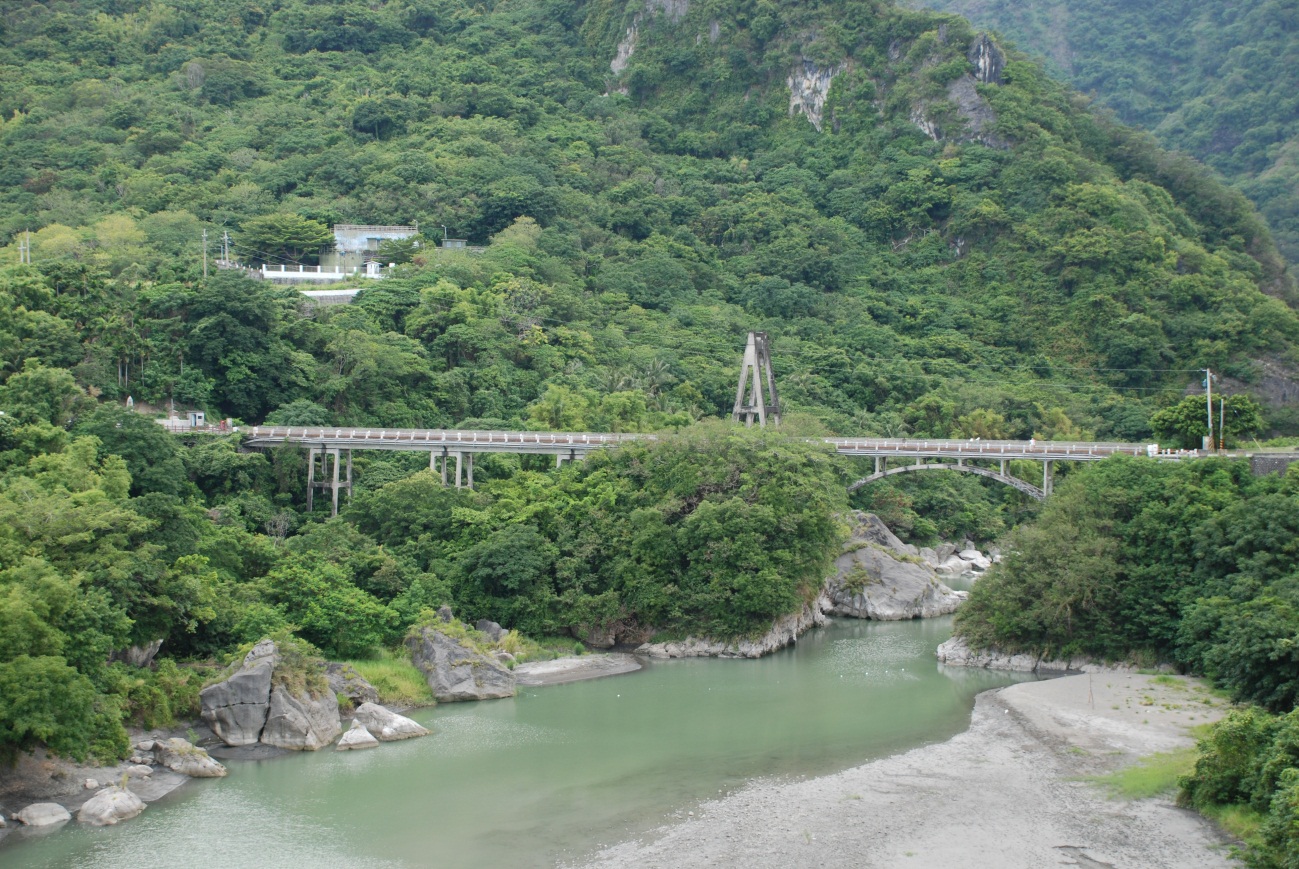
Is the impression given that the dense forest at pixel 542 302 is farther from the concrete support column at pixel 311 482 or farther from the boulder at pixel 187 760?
the boulder at pixel 187 760

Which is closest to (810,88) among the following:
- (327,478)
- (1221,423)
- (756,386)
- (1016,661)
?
(756,386)

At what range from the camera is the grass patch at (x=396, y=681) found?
39.0 metres

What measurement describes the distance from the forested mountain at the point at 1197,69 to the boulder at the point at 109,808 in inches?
4443

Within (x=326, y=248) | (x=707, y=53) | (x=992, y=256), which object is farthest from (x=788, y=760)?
(x=707, y=53)

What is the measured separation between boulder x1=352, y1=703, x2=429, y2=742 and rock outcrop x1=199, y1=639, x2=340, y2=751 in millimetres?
1278

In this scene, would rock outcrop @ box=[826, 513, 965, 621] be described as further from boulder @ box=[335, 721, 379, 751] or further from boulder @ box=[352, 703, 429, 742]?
boulder @ box=[335, 721, 379, 751]

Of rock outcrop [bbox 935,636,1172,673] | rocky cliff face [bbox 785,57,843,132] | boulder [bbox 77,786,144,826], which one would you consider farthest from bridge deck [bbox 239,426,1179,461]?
rocky cliff face [bbox 785,57,843,132]

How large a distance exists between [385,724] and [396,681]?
313 cm

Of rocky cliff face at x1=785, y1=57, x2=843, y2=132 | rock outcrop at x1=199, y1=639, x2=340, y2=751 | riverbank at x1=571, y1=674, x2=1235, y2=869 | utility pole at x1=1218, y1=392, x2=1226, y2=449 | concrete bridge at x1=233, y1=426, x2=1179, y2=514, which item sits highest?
rocky cliff face at x1=785, y1=57, x2=843, y2=132

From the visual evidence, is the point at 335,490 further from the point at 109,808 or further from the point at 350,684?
the point at 109,808

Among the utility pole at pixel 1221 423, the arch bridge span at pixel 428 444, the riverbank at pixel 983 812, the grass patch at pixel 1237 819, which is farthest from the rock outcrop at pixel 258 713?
the utility pole at pixel 1221 423

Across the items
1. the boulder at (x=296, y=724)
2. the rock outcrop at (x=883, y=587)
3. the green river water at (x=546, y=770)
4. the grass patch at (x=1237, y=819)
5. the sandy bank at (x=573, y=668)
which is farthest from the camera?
the rock outcrop at (x=883, y=587)

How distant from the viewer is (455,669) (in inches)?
1591

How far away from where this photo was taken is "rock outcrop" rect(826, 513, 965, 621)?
54.6m
